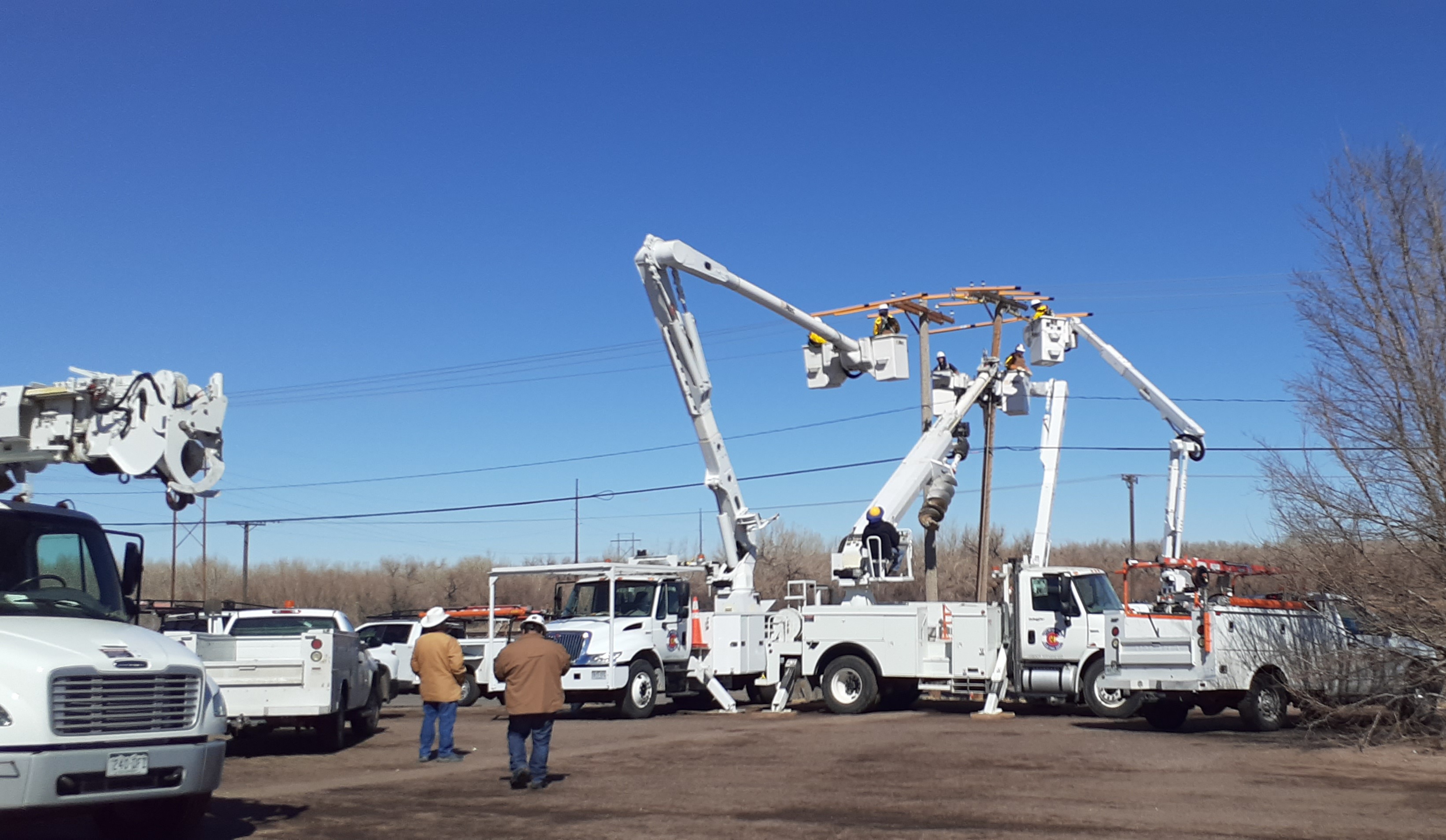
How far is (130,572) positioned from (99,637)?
4.42 feet

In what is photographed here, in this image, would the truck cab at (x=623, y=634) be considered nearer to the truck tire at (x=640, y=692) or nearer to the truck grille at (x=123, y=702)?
the truck tire at (x=640, y=692)

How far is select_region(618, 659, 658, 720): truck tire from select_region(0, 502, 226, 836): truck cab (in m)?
11.7

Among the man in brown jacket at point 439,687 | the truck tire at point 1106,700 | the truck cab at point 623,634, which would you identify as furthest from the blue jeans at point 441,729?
the truck tire at point 1106,700

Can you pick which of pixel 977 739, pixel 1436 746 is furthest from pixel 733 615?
pixel 1436 746

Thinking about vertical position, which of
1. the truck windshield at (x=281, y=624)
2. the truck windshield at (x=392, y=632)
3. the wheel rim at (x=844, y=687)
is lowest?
the wheel rim at (x=844, y=687)

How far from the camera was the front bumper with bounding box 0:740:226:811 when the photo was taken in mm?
7809

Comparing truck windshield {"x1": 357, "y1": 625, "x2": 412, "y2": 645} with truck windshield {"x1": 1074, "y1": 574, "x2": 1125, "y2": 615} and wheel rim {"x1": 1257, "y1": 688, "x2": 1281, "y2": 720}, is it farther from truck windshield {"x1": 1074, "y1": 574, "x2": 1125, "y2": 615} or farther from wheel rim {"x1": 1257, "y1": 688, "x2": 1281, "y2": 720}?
wheel rim {"x1": 1257, "y1": 688, "x2": 1281, "y2": 720}

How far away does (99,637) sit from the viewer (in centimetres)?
879

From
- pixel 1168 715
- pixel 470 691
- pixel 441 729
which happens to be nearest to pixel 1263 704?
pixel 1168 715

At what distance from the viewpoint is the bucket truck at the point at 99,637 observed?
316 inches

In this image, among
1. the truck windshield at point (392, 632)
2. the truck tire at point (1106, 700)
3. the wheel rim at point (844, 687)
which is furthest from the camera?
the truck windshield at point (392, 632)

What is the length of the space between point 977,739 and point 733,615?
6.41 meters

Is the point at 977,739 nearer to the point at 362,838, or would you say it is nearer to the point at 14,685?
the point at 362,838

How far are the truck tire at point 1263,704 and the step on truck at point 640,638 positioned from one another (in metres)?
8.22
